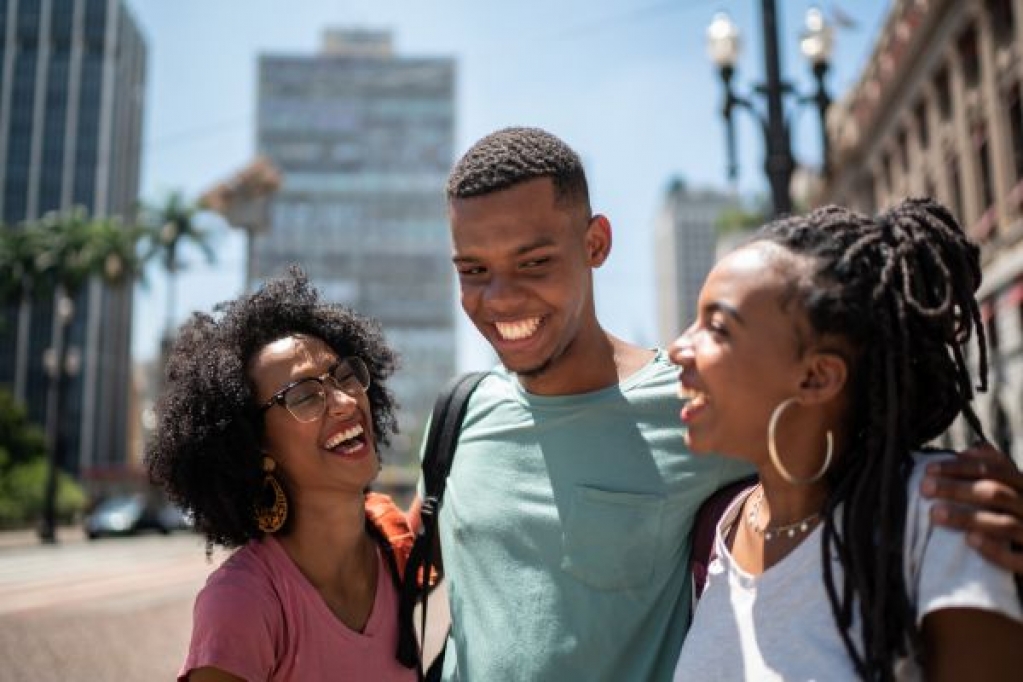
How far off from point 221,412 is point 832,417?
63.8 inches

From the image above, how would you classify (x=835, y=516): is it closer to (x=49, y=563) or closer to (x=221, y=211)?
(x=49, y=563)

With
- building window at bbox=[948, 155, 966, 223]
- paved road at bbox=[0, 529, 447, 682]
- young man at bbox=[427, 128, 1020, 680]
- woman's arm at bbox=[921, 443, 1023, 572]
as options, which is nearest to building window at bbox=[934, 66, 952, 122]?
building window at bbox=[948, 155, 966, 223]

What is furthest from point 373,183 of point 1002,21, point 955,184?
point 1002,21

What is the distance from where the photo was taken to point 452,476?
2.46 m

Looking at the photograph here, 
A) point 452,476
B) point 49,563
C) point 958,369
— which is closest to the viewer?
point 958,369

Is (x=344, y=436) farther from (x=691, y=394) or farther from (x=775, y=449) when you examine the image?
(x=775, y=449)

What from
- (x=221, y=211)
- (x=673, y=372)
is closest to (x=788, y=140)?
(x=673, y=372)

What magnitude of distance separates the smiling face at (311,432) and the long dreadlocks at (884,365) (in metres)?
1.28

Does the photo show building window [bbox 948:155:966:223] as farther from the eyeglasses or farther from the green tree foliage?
the green tree foliage

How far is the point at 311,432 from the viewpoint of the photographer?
246 centimetres

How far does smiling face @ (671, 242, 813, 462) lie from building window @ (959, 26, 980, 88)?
20552 mm

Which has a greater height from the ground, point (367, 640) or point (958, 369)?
point (958, 369)

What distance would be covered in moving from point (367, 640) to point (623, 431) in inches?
33.4

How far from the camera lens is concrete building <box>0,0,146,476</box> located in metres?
65.2
